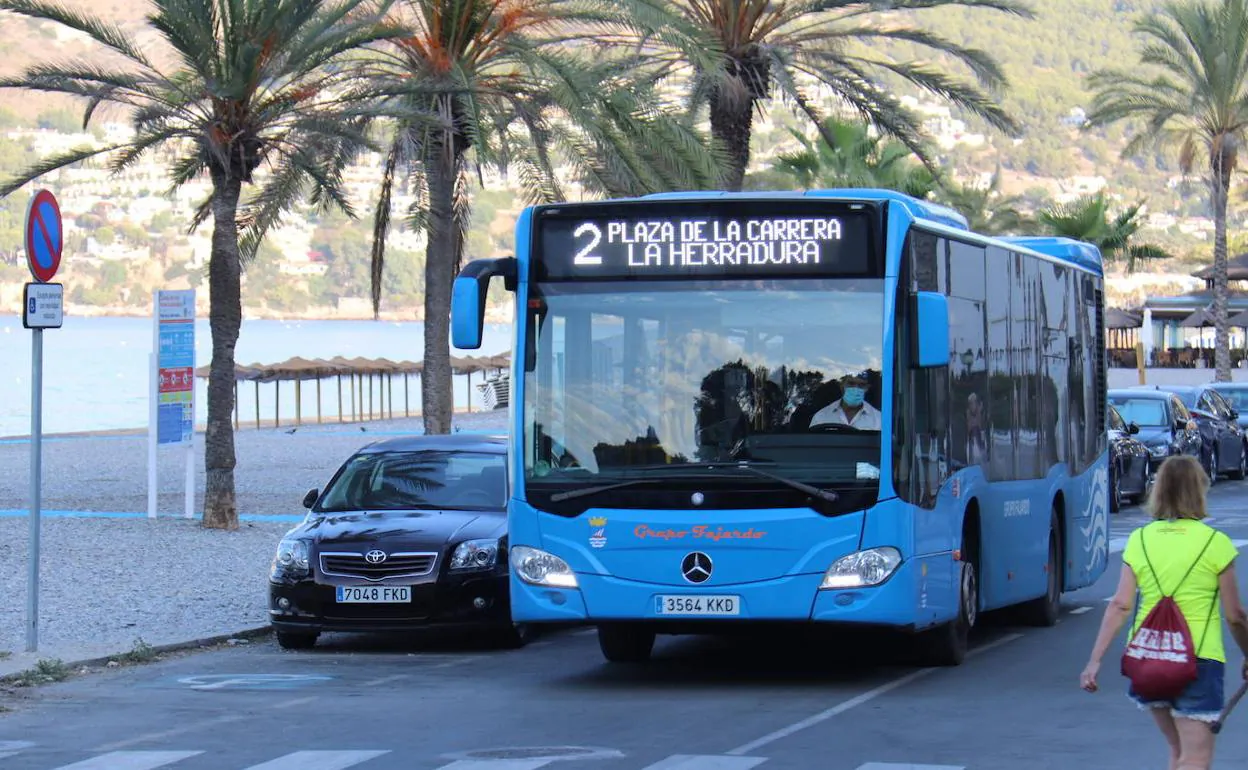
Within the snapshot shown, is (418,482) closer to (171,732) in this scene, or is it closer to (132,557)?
(171,732)

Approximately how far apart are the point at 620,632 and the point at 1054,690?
2.92 metres

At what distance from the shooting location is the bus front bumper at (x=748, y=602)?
11.4 m

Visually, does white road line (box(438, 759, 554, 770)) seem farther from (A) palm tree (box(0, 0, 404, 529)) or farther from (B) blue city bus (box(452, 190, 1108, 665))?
(A) palm tree (box(0, 0, 404, 529))

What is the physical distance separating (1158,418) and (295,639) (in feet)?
65.3

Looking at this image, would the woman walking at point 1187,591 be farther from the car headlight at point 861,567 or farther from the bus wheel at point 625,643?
the bus wheel at point 625,643

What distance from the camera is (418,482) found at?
15625mm

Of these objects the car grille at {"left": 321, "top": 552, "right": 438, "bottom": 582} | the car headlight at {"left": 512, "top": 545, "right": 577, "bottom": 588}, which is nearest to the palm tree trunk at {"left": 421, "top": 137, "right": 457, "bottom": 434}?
the car grille at {"left": 321, "top": 552, "right": 438, "bottom": 582}

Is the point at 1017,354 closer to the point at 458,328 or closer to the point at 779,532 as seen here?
the point at 779,532

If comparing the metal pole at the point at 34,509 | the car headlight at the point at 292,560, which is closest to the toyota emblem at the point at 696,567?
the car headlight at the point at 292,560

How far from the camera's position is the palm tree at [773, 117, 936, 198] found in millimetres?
49844

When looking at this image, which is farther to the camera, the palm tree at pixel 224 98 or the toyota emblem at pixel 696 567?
the palm tree at pixel 224 98

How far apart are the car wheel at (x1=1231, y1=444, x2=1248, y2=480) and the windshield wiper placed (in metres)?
26.7

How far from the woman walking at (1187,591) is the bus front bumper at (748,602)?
12.8 feet

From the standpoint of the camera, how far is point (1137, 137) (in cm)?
5581
